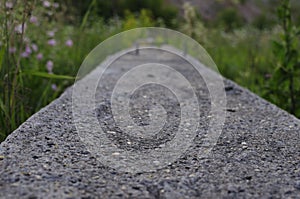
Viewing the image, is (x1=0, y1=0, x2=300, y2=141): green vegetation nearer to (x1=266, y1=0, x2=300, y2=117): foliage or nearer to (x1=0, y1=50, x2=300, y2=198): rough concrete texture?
(x1=266, y1=0, x2=300, y2=117): foliage

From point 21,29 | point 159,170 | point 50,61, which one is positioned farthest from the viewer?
point 50,61

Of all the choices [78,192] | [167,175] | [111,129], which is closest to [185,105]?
[111,129]

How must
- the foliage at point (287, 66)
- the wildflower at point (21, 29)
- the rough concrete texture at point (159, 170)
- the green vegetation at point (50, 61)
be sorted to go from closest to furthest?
1. the rough concrete texture at point (159, 170)
2. the wildflower at point (21, 29)
3. the green vegetation at point (50, 61)
4. the foliage at point (287, 66)

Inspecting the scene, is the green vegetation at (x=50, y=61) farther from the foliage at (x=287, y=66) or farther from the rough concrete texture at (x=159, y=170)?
the rough concrete texture at (x=159, y=170)

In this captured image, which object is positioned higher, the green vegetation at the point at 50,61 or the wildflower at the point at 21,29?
the wildflower at the point at 21,29

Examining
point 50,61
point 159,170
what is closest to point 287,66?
point 159,170

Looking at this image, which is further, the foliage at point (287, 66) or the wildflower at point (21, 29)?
the foliage at point (287, 66)

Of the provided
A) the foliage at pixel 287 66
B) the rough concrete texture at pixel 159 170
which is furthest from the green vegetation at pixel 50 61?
the rough concrete texture at pixel 159 170

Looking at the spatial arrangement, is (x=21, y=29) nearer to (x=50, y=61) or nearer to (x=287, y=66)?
(x=50, y=61)

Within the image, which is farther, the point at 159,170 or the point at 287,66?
the point at 287,66
